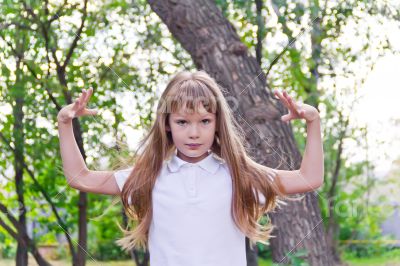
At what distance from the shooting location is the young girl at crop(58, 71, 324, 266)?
119 centimetres

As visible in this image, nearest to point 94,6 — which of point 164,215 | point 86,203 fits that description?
point 86,203

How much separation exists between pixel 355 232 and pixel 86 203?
241 centimetres

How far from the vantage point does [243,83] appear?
228 cm

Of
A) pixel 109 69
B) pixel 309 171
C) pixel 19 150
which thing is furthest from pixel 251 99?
pixel 19 150

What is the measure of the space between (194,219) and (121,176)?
0.18 m

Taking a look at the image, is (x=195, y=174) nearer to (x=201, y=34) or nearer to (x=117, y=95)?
(x=201, y=34)

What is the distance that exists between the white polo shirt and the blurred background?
1.05m

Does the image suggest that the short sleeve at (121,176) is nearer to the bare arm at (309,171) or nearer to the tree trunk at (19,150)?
the bare arm at (309,171)

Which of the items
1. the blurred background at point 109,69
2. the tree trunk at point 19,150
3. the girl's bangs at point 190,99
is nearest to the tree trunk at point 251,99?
the blurred background at point 109,69

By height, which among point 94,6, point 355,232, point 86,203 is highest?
point 94,6

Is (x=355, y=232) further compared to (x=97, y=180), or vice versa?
(x=355, y=232)

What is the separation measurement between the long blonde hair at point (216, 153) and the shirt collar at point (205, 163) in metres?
0.01

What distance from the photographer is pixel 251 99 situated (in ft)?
7.44

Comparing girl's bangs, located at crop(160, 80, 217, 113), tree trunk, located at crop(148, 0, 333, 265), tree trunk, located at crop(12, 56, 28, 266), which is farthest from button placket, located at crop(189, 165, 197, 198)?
tree trunk, located at crop(12, 56, 28, 266)
